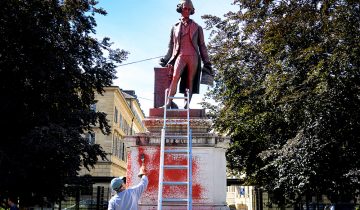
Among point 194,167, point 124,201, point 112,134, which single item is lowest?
point 124,201

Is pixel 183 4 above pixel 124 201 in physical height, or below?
above

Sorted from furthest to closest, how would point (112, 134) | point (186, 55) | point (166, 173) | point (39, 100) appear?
point (112, 134), point (39, 100), point (186, 55), point (166, 173)

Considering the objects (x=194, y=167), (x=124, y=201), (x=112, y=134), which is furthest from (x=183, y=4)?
(x=112, y=134)

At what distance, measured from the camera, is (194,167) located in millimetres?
7762

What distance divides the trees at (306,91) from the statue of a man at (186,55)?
6577 millimetres

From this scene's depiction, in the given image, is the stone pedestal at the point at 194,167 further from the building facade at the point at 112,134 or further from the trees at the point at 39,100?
the building facade at the point at 112,134

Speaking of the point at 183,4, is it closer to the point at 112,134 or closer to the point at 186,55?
the point at 186,55

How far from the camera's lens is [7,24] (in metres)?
16.2

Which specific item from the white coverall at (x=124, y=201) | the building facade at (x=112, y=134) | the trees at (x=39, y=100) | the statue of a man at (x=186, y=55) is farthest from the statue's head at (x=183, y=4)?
the building facade at (x=112, y=134)

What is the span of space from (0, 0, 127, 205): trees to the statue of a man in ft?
→ 27.9

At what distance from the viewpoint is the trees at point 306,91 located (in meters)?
14.0

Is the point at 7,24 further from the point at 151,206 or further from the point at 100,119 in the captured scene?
the point at 151,206

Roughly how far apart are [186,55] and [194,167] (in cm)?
241

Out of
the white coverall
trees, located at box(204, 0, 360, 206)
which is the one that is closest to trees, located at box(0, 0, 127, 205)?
trees, located at box(204, 0, 360, 206)
